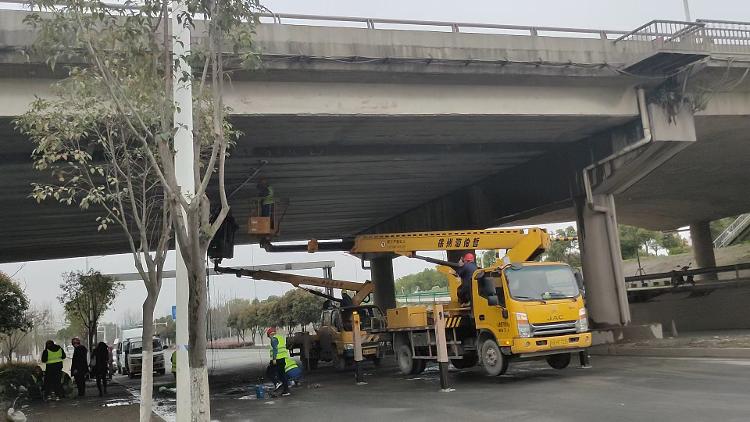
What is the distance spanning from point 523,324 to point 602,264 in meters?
9.15

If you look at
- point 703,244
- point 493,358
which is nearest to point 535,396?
point 493,358

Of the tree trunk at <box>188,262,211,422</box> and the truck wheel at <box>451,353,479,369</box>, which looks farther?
the truck wheel at <box>451,353,479,369</box>

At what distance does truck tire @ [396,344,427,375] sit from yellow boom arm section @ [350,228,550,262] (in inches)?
98.6

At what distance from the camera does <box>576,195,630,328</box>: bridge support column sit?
68.5 feet

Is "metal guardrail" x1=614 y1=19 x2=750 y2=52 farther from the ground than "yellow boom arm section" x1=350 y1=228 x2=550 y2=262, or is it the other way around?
"metal guardrail" x1=614 y1=19 x2=750 y2=52

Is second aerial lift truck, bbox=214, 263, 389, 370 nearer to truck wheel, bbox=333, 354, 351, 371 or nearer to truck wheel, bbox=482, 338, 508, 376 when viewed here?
truck wheel, bbox=333, 354, 351, 371

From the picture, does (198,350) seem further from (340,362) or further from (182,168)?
(340,362)

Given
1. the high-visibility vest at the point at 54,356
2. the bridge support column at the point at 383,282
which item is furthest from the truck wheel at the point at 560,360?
the bridge support column at the point at 383,282

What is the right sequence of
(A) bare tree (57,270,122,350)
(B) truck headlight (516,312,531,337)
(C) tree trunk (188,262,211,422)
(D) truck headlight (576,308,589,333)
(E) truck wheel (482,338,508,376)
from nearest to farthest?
(C) tree trunk (188,262,211,422) → (B) truck headlight (516,312,531,337) → (D) truck headlight (576,308,589,333) → (E) truck wheel (482,338,508,376) → (A) bare tree (57,270,122,350)

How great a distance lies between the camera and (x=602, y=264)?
69.7 ft

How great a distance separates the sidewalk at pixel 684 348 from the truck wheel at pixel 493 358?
5155 millimetres

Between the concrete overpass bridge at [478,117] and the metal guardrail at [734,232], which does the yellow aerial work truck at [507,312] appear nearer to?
the concrete overpass bridge at [478,117]

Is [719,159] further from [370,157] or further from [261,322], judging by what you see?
[261,322]

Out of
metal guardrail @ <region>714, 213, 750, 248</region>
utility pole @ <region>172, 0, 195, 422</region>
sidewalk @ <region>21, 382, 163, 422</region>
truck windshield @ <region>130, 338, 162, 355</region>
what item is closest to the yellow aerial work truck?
sidewalk @ <region>21, 382, 163, 422</region>
